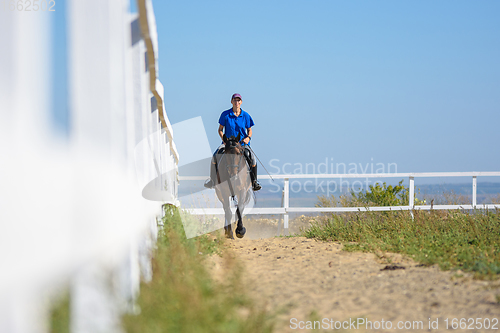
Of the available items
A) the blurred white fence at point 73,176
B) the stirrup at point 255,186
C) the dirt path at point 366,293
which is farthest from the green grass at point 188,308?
the stirrup at point 255,186

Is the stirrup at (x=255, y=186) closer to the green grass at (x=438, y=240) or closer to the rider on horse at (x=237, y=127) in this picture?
the rider on horse at (x=237, y=127)

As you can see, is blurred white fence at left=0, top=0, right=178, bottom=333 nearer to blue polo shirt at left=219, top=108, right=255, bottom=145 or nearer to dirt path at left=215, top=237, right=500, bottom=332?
dirt path at left=215, top=237, right=500, bottom=332

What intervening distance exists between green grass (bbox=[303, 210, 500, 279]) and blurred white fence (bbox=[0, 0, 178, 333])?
2.92 m

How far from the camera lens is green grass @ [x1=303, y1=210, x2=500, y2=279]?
3.79 m

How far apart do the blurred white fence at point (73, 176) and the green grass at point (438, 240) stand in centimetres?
292

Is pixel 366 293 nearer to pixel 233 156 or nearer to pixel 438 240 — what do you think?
pixel 438 240

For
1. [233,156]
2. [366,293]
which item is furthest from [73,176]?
[233,156]

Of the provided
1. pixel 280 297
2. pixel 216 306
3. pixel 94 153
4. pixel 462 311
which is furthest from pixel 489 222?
pixel 94 153

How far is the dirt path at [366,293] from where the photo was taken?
256 centimetres

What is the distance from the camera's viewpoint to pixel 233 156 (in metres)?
7.25

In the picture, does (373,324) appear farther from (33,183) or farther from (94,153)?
(33,183)

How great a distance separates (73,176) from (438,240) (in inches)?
181

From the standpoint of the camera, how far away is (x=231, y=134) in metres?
8.12

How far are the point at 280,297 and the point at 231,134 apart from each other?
5.38m
